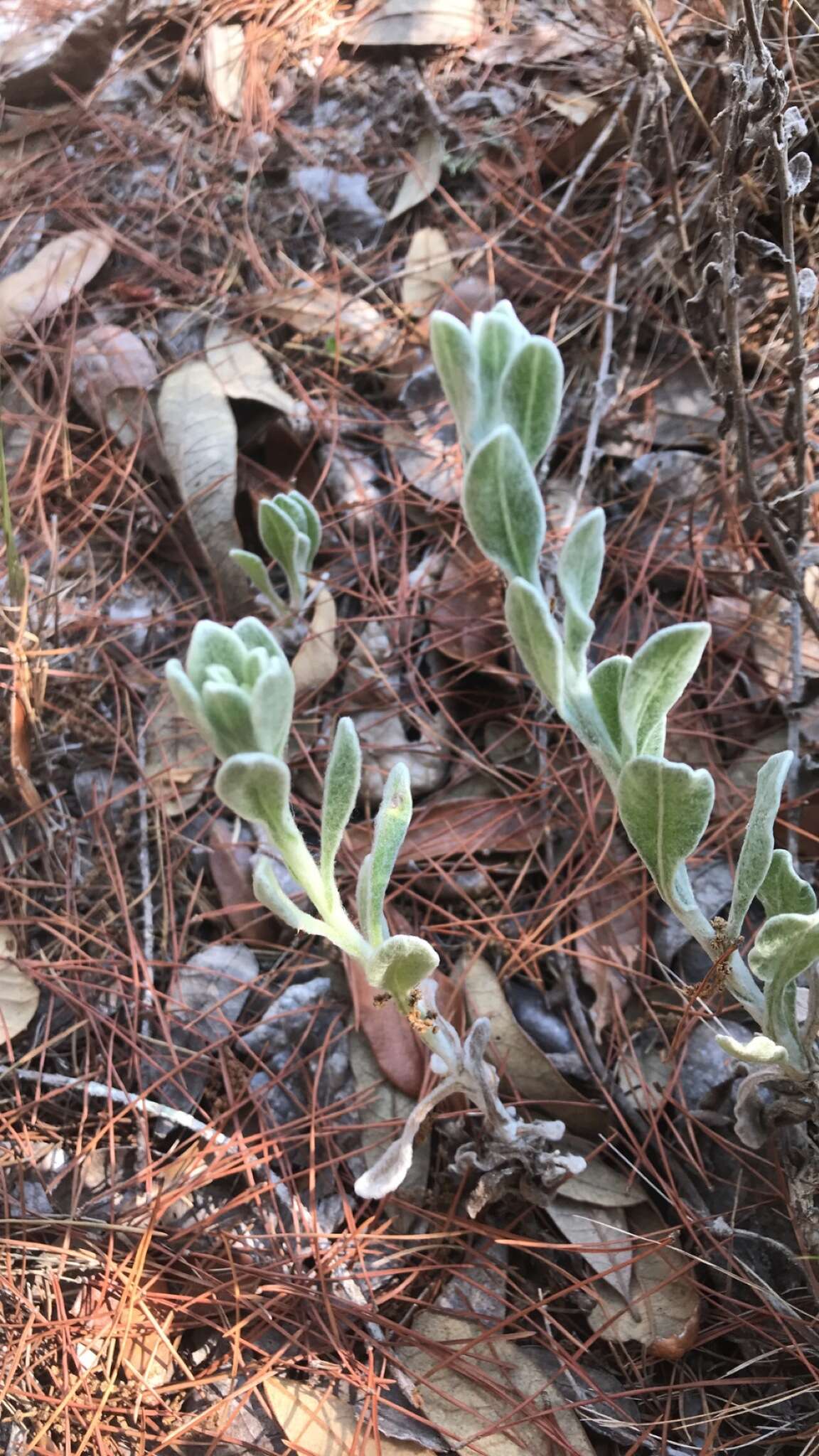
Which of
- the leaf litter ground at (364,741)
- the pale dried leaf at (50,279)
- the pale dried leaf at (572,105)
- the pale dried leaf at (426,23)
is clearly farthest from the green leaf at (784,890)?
the pale dried leaf at (426,23)

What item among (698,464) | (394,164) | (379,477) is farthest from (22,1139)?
(394,164)

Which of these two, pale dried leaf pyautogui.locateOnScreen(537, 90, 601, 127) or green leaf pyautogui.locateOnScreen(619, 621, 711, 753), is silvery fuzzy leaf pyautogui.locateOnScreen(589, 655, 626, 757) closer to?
green leaf pyautogui.locateOnScreen(619, 621, 711, 753)

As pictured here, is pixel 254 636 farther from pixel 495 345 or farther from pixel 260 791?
pixel 495 345

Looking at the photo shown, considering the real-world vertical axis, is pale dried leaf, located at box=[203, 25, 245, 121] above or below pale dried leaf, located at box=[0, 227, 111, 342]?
above

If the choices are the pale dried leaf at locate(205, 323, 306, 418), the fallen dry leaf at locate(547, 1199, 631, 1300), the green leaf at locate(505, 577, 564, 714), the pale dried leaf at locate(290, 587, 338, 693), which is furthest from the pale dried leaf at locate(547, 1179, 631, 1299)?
the pale dried leaf at locate(205, 323, 306, 418)

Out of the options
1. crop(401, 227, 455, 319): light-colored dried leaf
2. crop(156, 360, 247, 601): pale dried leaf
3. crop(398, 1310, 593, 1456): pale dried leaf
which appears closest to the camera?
crop(398, 1310, 593, 1456): pale dried leaf

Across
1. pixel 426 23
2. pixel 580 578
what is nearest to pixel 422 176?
pixel 426 23

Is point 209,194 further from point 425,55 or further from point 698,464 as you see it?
point 698,464

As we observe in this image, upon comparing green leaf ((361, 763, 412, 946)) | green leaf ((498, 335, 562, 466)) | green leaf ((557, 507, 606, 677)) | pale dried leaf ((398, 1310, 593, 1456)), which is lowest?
pale dried leaf ((398, 1310, 593, 1456))
